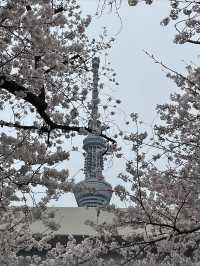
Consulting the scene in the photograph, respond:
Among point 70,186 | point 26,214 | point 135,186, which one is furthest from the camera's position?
point 135,186

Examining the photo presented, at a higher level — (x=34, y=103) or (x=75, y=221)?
(x=75, y=221)

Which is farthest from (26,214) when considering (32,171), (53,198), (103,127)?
(103,127)

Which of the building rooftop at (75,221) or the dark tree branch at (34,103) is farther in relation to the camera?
the building rooftop at (75,221)

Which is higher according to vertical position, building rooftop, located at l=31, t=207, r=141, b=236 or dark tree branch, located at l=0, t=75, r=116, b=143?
building rooftop, located at l=31, t=207, r=141, b=236

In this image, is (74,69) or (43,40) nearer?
(43,40)

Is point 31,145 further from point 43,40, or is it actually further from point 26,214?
point 43,40

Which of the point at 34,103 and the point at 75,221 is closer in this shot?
the point at 34,103

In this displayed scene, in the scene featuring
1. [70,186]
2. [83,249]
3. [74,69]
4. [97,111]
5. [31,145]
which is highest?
[74,69]

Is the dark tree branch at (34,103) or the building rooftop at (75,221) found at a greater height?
the building rooftop at (75,221)

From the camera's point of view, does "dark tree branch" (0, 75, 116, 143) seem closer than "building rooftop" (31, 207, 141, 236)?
Yes

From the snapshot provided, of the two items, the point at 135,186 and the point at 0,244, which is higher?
the point at 135,186

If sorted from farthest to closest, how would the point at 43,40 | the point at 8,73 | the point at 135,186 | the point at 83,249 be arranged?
the point at 83,249
the point at 135,186
the point at 8,73
the point at 43,40

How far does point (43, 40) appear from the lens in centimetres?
690

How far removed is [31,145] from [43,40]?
290 centimetres
